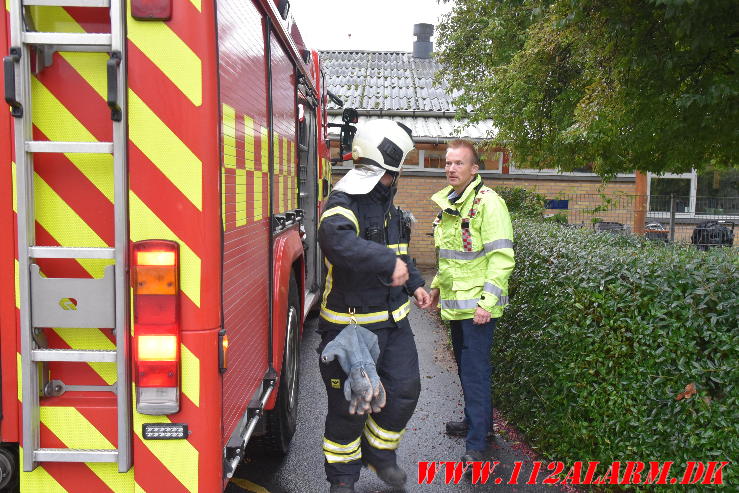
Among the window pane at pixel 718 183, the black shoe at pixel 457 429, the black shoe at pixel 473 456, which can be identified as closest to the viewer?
the black shoe at pixel 473 456

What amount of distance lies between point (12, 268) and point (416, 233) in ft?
40.7

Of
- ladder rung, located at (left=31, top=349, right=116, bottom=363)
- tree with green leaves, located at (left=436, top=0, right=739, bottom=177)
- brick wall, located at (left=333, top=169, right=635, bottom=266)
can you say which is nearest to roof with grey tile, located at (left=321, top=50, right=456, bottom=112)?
brick wall, located at (left=333, top=169, right=635, bottom=266)

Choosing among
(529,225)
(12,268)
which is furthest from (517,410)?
(12,268)

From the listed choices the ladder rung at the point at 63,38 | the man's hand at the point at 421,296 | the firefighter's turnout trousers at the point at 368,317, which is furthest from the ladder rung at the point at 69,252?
the man's hand at the point at 421,296

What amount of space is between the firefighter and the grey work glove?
15 cm

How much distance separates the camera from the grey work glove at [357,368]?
3.11 m

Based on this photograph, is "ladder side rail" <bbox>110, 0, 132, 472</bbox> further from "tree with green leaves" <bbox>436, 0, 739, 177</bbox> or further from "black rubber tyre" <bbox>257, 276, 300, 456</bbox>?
"tree with green leaves" <bbox>436, 0, 739, 177</bbox>

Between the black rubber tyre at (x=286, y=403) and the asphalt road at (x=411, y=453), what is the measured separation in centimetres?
15

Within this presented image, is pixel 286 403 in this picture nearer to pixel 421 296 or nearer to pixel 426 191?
pixel 421 296

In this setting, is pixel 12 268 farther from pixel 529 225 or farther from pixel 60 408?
pixel 529 225

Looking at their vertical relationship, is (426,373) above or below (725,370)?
below

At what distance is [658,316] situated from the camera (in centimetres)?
328
